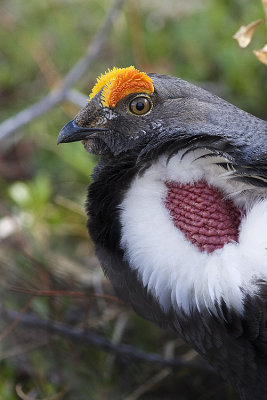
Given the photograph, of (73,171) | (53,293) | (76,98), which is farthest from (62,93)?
(53,293)

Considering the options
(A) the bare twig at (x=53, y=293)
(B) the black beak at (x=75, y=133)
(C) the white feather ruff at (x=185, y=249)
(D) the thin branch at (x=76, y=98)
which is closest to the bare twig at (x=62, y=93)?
(D) the thin branch at (x=76, y=98)

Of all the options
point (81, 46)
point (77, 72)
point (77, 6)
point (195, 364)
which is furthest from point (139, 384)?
point (77, 6)

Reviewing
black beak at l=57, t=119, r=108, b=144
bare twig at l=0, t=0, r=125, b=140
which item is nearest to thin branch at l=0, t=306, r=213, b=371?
black beak at l=57, t=119, r=108, b=144

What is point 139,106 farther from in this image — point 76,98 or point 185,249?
point 76,98

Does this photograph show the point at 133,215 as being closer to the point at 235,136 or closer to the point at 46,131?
the point at 235,136

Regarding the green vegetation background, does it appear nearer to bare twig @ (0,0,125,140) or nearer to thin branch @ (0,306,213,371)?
thin branch @ (0,306,213,371)
